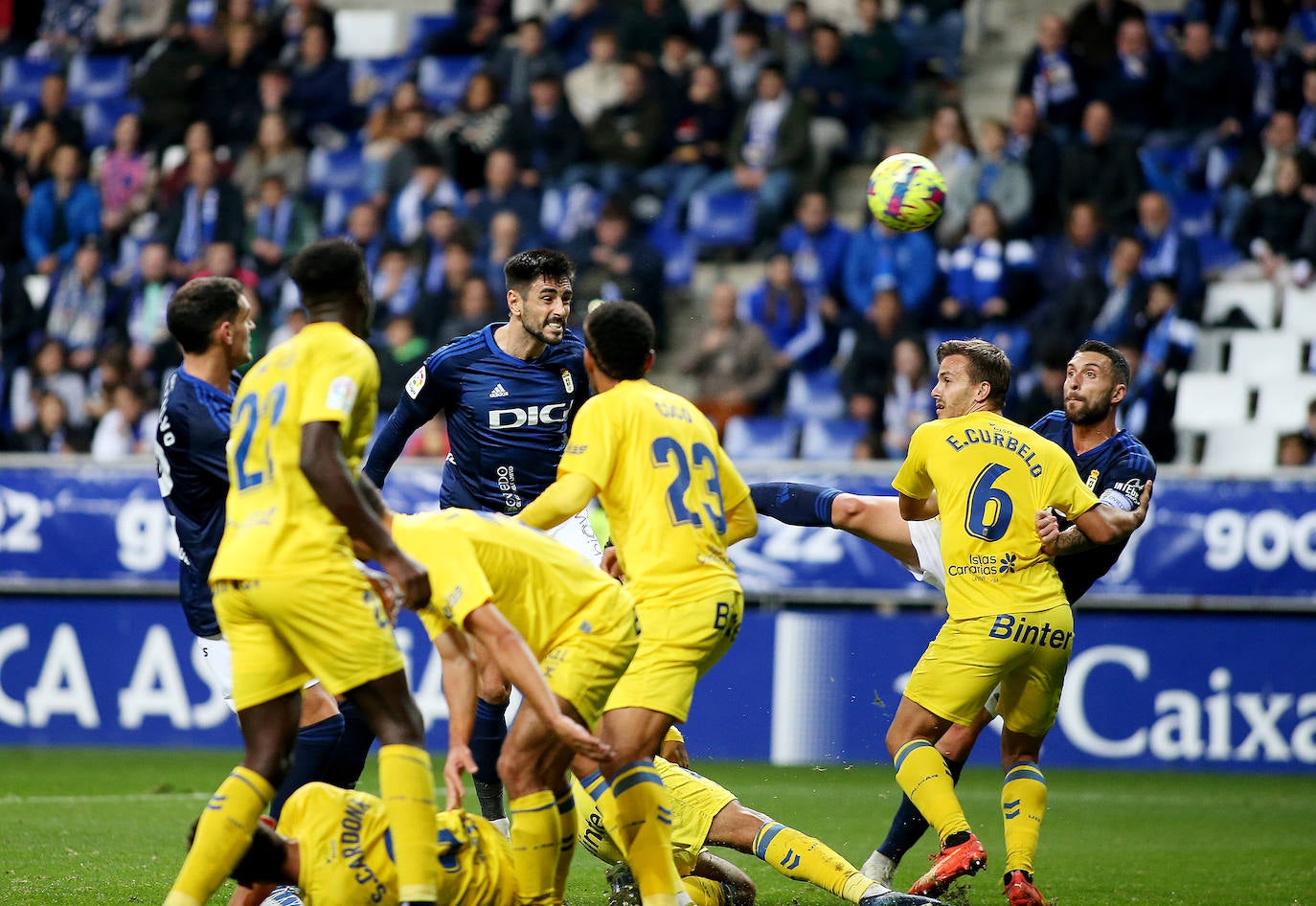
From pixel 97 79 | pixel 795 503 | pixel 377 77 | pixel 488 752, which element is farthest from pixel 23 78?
pixel 488 752

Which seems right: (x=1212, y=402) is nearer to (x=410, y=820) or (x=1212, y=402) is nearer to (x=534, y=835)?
(x=534, y=835)

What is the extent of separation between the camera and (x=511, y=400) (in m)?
7.56

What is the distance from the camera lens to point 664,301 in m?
15.2

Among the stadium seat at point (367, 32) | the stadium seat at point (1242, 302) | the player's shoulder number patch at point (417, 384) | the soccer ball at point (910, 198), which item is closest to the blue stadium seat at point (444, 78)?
the stadium seat at point (367, 32)

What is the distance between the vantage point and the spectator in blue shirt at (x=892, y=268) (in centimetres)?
1405

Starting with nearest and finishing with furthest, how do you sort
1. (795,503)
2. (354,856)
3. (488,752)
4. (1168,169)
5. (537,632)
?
(354,856) < (537,632) < (488,752) < (795,503) < (1168,169)

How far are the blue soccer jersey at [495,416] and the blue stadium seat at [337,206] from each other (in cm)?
877

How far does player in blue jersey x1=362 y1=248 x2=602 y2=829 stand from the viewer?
747 centimetres

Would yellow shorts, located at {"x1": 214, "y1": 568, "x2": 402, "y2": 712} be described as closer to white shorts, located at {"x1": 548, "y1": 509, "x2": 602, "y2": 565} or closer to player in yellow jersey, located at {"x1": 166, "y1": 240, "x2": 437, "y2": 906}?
player in yellow jersey, located at {"x1": 166, "y1": 240, "x2": 437, "y2": 906}

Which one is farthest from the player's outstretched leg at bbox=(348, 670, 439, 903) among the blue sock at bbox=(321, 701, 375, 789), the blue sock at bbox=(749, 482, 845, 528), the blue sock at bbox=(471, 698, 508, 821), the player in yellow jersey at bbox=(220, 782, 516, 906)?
the blue sock at bbox=(749, 482, 845, 528)

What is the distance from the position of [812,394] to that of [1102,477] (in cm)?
690

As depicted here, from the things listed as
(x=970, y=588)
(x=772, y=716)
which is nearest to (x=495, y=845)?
(x=970, y=588)

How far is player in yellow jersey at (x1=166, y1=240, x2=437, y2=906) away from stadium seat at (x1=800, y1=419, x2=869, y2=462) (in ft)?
28.7

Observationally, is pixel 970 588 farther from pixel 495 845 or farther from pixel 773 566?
pixel 773 566
